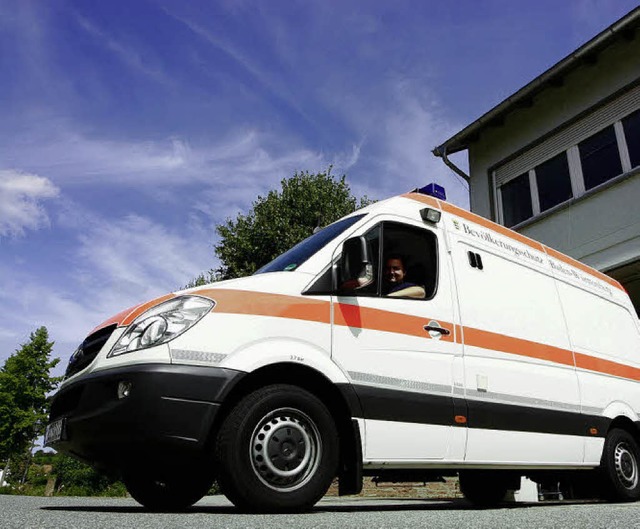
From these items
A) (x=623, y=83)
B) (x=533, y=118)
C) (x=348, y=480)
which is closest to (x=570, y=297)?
(x=348, y=480)

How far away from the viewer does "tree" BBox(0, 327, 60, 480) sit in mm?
32062

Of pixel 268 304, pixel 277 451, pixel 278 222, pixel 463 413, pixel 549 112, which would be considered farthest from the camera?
pixel 278 222

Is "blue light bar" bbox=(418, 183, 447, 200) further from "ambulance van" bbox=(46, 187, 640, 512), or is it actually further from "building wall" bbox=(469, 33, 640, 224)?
"building wall" bbox=(469, 33, 640, 224)

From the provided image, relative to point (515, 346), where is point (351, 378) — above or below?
below

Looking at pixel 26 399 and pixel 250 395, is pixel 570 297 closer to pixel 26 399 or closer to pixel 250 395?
pixel 250 395

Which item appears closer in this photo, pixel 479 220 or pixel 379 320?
pixel 379 320

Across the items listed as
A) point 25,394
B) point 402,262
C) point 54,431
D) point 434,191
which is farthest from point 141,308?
point 25,394

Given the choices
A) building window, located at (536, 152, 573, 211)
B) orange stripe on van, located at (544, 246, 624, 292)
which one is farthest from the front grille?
building window, located at (536, 152, 573, 211)

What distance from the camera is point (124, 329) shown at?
361 centimetres

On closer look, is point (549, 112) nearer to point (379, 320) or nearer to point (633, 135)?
point (633, 135)

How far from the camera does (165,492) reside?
4.57 meters

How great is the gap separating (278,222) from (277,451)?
60.8 feet

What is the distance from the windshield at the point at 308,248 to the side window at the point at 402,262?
0.23 metres

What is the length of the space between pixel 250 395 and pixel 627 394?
15.8 feet
